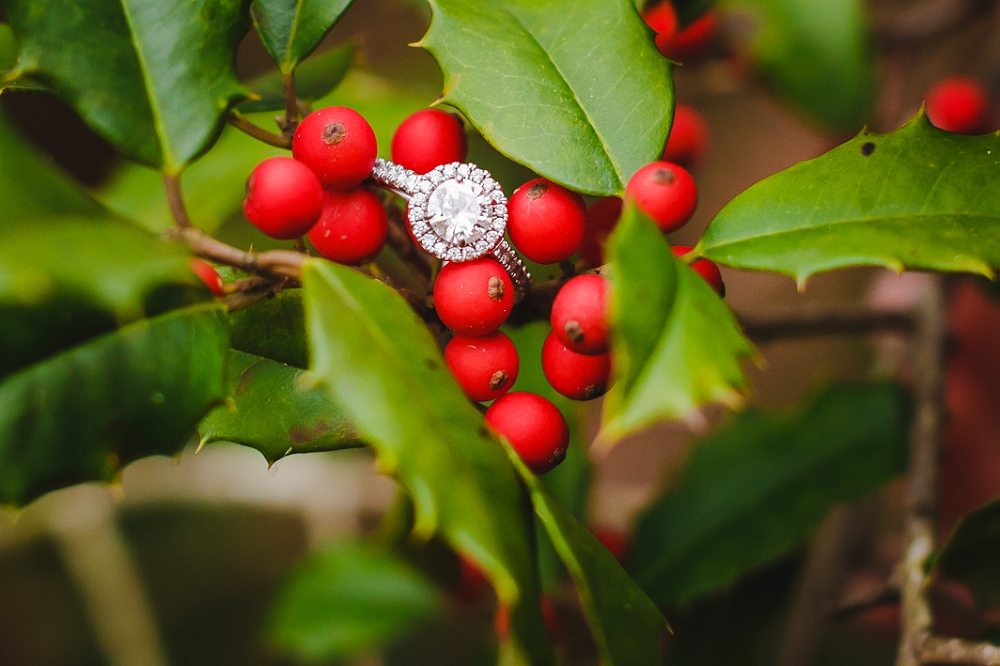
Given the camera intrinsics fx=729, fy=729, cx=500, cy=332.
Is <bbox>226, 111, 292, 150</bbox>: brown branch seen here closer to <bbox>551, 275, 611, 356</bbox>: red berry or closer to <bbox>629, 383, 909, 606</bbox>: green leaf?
<bbox>551, 275, 611, 356</bbox>: red berry

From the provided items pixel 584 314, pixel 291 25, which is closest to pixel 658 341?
pixel 584 314

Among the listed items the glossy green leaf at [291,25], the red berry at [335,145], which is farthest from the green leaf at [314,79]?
the red berry at [335,145]

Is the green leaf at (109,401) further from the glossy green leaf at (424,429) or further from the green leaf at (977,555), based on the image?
the green leaf at (977,555)

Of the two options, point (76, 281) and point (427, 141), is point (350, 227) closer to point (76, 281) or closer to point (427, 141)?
point (427, 141)

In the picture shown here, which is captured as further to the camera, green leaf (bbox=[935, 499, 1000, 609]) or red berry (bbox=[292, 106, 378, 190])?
green leaf (bbox=[935, 499, 1000, 609])

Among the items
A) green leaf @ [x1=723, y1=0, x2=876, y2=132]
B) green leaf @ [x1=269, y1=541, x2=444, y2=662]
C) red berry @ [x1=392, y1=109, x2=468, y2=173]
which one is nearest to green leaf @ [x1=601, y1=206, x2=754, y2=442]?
red berry @ [x1=392, y1=109, x2=468, y2=173]

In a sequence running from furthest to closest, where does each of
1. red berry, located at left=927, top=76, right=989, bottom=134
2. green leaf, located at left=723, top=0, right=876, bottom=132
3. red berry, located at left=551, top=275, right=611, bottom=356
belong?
red berry, located at left=927, top=76, right=989, bottom=134
green leaf, located at left=723, top=0, right=876, bottom=132
red berry, located at left=551, top=275, right=611, bottom=356
